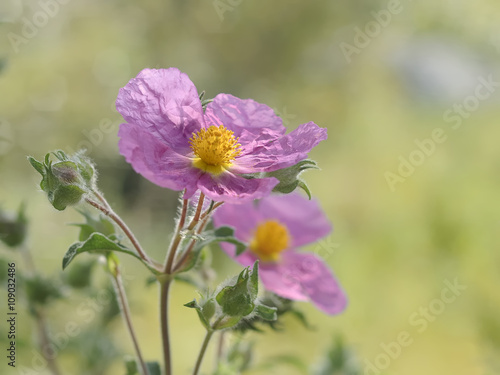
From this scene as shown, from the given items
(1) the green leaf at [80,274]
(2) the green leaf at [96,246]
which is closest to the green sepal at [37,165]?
(2) the green leaf at [96,246]

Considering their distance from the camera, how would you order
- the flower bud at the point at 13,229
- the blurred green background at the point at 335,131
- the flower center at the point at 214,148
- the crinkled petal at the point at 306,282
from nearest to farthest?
1. the flower center at the point at 214,148
2. the crinkled petal at the point at 306,282
3. the flower bud at the point at 13,229
4. the blurred green background at the point at 335,131

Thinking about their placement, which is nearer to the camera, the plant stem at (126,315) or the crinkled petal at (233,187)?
the crinkled petal at (233,187)

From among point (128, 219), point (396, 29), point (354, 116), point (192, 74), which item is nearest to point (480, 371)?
point (128, 219)

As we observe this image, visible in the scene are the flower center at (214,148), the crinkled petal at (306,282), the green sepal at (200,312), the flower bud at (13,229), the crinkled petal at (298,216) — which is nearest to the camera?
the green sepal at (200,312)

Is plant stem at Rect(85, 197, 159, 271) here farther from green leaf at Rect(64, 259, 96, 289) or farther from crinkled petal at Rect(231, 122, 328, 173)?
green leaf at Rect(64, 259, 96, 289)

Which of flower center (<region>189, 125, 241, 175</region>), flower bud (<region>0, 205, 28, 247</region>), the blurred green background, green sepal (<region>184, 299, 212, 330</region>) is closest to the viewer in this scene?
green sepal (<region>184, 299, 212, 330</region>)

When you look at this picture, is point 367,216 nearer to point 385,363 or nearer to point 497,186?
point 497,186

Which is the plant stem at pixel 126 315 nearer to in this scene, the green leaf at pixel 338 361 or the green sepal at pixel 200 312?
the green sepal at pixel 200 312

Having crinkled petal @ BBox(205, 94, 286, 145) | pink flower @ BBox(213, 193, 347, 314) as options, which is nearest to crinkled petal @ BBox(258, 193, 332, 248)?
pink flower @ BBox(213, 193, 347, 314)
